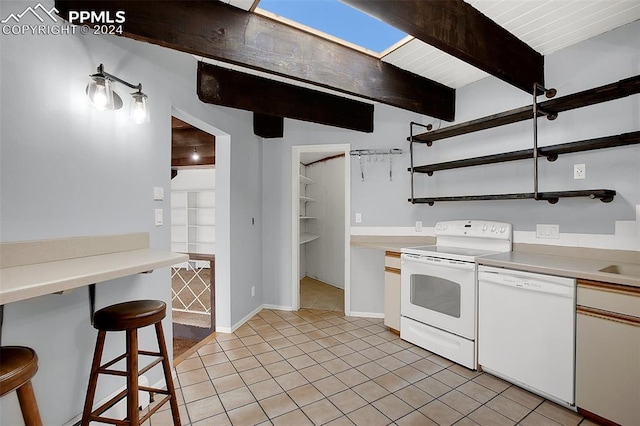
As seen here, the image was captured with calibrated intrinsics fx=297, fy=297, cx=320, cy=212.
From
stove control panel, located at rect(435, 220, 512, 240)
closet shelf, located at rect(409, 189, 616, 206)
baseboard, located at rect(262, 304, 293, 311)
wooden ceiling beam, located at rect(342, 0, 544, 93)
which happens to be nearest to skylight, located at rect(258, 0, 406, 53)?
wooden ceiling beam, located at rect(342, 0, 544, 93)

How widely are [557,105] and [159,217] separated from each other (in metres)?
2.87

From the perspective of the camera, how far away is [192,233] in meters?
6.04

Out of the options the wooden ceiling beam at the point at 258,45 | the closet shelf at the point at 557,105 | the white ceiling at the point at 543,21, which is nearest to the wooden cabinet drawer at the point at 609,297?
the closet shelf at the point at 557,105

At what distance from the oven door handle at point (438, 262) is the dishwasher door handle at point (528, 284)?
0.10 meters

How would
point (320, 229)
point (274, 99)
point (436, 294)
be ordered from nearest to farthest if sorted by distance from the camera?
point (436, 294), point (274, 99), point (320, 229)

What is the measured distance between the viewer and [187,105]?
2279 millimetres

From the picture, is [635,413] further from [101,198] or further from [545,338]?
[101,198]

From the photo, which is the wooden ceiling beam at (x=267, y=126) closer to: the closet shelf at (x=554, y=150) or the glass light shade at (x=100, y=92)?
the closet shelf at (x=554, y=150)

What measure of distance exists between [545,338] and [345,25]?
2.33 meters

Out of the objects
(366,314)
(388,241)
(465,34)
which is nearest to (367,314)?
(366,314)

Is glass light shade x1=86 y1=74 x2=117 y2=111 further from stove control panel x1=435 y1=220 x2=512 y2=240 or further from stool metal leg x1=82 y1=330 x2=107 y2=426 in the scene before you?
stove control panel x1=435 y1=220 x2=512 y2=240

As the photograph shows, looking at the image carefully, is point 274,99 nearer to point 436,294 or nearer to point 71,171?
point 71,171

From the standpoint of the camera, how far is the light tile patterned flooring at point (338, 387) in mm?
1740

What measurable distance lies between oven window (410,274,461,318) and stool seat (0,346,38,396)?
242 cm
